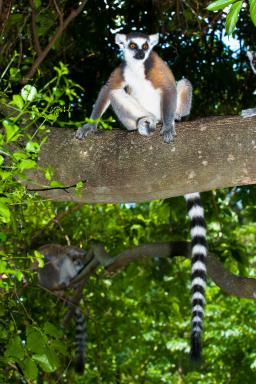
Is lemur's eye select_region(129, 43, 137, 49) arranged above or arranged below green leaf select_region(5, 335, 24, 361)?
above

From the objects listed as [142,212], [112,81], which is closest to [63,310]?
[142,212]

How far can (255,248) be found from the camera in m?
11.7

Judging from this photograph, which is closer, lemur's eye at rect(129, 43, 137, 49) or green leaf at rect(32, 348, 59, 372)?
green leaf at rect(32, 348, 59, 372)

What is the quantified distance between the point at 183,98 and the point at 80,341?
3.90m

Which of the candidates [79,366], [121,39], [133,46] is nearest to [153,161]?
[133,46]

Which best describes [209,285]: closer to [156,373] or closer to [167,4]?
[156,373]

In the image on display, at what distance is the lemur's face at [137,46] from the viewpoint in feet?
15.6

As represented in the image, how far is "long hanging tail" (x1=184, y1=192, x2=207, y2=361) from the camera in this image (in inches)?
147

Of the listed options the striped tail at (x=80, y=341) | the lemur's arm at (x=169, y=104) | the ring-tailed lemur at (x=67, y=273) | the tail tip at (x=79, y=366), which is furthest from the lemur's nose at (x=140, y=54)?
the tail tip at (x=79, y=366)

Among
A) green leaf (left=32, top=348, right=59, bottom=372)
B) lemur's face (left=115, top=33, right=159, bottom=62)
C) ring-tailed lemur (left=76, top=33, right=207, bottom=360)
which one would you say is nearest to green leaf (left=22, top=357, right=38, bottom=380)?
green leaf (left=32, top=348, right=59, bottom=372)

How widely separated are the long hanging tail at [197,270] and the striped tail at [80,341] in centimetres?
295

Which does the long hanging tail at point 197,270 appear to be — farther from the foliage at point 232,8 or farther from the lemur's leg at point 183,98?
the foliage at point 232,8

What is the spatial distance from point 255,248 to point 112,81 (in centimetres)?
789

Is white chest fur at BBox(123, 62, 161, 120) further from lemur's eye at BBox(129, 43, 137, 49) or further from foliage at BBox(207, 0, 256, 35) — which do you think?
foliage at BBox(207, 0, 256, 35)
